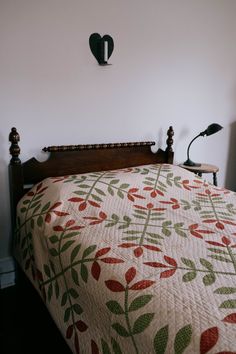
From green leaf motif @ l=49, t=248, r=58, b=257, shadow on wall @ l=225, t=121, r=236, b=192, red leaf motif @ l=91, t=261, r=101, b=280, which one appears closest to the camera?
red leaf motif @ l=91, t=261, r=101, b=280

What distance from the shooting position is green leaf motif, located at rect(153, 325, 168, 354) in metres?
0.82

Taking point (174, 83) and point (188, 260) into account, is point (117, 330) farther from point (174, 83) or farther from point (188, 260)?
point (174, 83)

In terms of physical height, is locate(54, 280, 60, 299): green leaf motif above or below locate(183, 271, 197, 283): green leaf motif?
below

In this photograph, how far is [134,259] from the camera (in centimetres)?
116

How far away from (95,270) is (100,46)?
4.91 feet

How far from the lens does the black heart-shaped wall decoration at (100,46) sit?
201 centimetres

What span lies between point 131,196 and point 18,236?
0.69 metres

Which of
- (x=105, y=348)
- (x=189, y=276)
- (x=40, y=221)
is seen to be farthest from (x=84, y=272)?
(x=40, y=221)

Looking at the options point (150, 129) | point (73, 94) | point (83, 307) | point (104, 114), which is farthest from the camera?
point (150, 129)

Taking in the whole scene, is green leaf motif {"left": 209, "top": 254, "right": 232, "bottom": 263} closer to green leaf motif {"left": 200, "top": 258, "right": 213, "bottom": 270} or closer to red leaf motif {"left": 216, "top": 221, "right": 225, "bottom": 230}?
green leaf motif {"left": 200, "top": 258, "right": 213, "bottom": 270}

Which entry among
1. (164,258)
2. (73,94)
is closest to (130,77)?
(73,94)

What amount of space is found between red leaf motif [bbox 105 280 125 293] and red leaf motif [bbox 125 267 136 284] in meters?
0.03

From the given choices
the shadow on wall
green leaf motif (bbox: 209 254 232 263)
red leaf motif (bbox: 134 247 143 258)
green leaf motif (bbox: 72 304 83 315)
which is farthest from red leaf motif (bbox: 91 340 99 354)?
the shadow on wall

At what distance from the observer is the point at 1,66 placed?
1769mm
